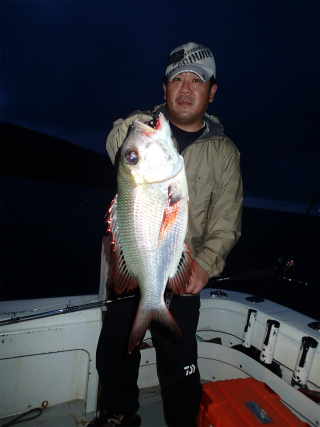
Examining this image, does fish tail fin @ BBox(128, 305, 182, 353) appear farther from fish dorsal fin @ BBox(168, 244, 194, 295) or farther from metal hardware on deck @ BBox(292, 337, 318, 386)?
metal hardware on deck @ BBox(292, 337, 318, 386)

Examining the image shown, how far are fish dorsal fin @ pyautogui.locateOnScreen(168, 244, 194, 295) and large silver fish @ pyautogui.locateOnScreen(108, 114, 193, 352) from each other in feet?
0.20

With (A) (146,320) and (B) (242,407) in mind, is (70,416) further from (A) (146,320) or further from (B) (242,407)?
(A) (146,320)

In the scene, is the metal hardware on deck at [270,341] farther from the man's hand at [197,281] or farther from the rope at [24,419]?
the rope at [24,419]

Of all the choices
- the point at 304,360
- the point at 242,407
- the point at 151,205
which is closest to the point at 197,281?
the point at 151,205

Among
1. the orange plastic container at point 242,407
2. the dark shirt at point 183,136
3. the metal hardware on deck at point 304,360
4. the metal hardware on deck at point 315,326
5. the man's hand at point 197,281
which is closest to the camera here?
the man's hand at point 197,281

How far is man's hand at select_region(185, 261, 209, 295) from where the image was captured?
70.1 inches

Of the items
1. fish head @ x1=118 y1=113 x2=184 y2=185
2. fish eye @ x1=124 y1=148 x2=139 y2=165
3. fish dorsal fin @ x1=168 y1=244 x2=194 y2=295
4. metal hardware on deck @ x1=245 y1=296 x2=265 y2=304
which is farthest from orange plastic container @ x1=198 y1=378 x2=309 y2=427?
fish eye @ x1=124 y1=148 x2=139 y2=165

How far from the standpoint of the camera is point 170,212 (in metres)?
1.50

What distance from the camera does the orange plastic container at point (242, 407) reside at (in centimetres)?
202

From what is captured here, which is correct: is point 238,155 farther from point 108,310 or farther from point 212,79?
point 108,310

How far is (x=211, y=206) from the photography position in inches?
87.0

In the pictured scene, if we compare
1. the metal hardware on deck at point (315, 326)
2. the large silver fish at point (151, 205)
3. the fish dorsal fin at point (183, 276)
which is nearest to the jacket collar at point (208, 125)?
the large silver fish at point (151, 205)

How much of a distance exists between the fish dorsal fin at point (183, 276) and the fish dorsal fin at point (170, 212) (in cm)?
22

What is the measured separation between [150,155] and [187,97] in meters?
0.94
